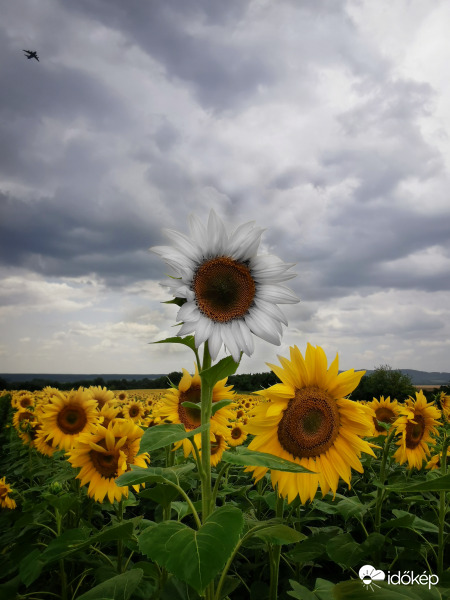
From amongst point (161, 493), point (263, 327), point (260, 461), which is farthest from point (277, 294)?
point (161, 493)

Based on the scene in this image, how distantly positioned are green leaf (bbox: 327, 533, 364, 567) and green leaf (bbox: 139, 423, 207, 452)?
5.73 ft

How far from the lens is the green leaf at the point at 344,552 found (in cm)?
307

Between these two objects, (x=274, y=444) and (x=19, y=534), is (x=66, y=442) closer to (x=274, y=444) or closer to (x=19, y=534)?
(x=19, y=534)

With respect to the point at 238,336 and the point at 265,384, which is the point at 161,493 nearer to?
the point at 238,336

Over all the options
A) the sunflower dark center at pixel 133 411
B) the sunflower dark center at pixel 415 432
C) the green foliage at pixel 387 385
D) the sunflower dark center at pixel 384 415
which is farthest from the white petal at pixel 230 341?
the green foliage at pixel 387 385

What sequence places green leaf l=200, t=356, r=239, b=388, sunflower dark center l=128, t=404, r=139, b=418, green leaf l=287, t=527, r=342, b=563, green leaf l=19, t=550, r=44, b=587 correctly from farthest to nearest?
sunflower dark center l=128, t=404, r=139, b=418, green leaf l=19, t=550, r=44, b=587, green leaf l=287, t=527, r=342, b=563, green leaf l=200, t=356, r=239, b=388

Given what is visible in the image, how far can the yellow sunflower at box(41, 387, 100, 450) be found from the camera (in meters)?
5.66

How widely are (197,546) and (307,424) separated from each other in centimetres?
120

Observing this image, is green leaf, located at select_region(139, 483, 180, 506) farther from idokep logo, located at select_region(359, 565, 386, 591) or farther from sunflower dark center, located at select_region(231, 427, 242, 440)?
sunflower dark center, located at select_region(231, 427, 242, 440)

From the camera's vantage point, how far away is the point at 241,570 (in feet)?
13.8

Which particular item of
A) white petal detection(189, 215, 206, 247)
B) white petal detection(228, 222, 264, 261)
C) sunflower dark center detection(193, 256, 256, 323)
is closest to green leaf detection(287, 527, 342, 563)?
sunflower dark center detection(193, 256, 256, 323)

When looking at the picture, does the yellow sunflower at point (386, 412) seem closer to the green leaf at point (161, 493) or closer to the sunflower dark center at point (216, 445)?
the sunflower dark center at point (216, 445)

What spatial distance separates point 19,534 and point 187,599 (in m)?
2.65

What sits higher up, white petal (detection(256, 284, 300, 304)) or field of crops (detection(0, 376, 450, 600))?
white petal (detection(256, 284, 300, 304))
